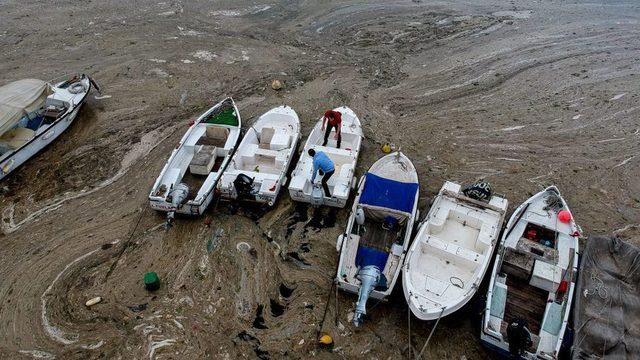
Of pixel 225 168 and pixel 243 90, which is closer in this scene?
pixel 225 168

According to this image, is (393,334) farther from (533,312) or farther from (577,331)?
(577,331)

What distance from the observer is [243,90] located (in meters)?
16.5

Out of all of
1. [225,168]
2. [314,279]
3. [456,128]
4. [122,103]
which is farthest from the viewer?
[122,103]

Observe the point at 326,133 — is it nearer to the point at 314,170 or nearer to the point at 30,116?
the point at 314,170

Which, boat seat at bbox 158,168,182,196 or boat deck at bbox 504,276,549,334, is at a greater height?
boat deck at bbox 504,276,549,334

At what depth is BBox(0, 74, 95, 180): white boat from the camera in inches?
463

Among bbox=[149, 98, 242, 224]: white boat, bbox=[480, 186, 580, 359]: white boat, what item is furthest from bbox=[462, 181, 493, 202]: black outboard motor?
bbox=[149, 98, 242, 224]: white boat

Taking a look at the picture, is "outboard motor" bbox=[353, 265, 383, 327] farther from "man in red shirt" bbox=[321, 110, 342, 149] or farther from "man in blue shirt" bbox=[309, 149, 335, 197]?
"man in red shirt" bbox=[321, 110, 342, 149]

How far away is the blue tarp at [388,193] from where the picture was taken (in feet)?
32.2

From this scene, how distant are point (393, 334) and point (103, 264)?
691 centimetres

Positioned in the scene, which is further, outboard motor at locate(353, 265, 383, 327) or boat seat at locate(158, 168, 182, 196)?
boat seat at locate(158, 168, 182, 196)

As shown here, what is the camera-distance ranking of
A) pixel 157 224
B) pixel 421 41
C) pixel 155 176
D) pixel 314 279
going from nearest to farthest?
pixel 314 279, pixel 157 224, pixel 155 176, pixel 421 41

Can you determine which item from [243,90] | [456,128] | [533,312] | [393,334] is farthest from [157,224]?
[456,128]

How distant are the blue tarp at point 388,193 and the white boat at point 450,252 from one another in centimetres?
60
